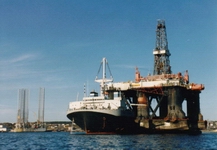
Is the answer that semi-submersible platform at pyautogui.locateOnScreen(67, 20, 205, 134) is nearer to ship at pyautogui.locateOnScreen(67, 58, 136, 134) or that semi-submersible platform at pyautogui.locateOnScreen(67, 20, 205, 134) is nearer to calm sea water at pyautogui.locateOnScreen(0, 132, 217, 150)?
ship at pyautogui.locateOnScreen(67, 58, 136, 134)

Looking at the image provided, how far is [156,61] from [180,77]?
45.8 feet

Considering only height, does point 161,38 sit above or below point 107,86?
above

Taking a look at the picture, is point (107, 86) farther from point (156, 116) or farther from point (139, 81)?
point (156, 116)

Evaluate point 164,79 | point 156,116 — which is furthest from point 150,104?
point 164,79

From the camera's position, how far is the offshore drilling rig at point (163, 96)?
8838cm

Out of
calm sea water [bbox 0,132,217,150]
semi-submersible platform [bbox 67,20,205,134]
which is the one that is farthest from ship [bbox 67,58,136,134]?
calm sea water [bbox 0,132,217,150]

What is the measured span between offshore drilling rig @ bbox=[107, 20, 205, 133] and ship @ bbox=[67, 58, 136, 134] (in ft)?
16.9

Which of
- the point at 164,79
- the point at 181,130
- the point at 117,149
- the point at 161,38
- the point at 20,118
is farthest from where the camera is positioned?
the point at 20,118

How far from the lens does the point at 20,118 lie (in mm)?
193875

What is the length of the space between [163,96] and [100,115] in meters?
21.9

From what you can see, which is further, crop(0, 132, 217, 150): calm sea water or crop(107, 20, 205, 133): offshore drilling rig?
crop(107, 20, 205, 133): offshore drilling rig

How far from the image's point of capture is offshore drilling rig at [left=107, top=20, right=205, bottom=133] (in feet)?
290

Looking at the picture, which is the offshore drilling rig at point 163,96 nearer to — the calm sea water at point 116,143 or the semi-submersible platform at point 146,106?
the semi-submersible platform at point 146,106

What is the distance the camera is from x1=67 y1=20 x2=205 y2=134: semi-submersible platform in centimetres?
8119
